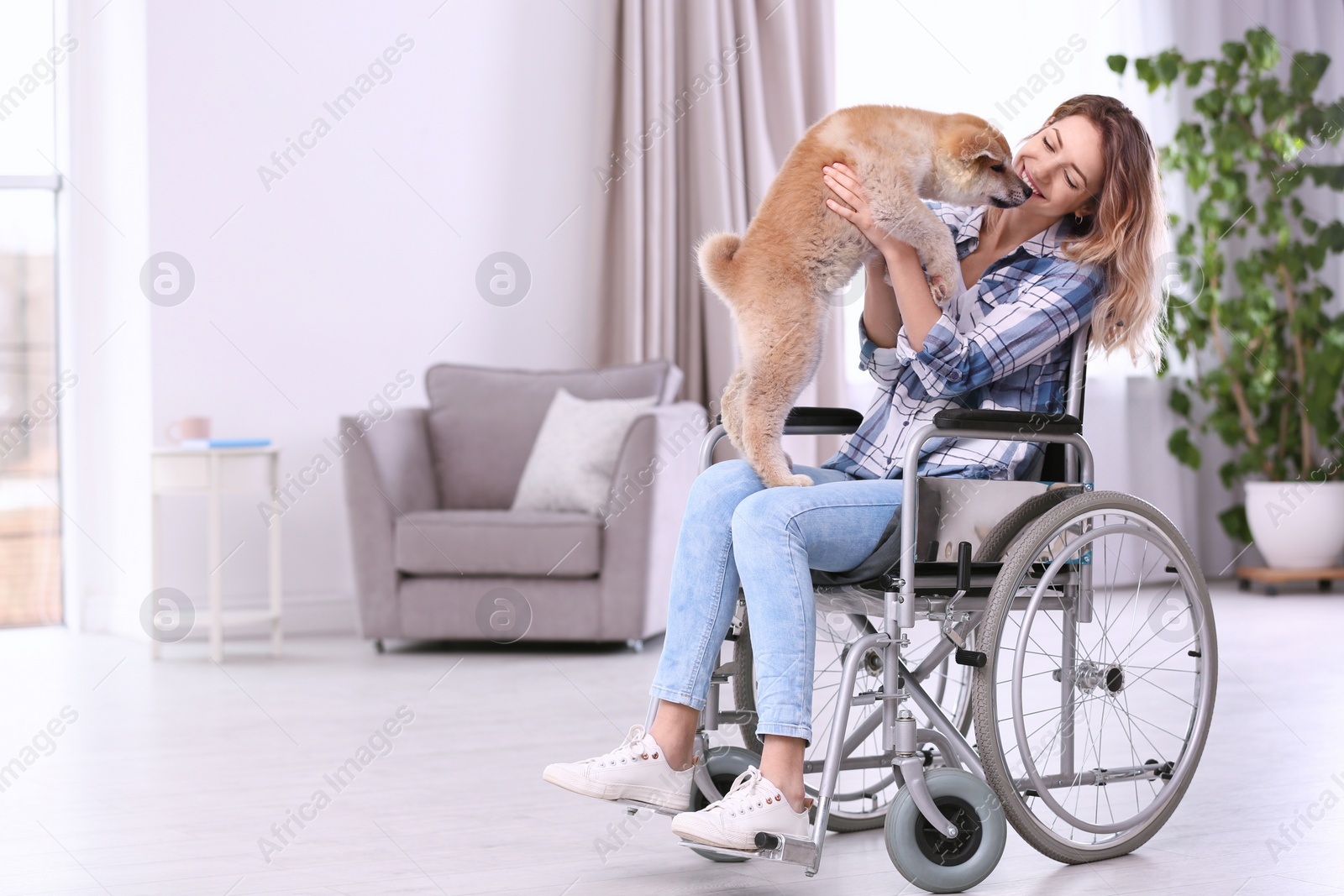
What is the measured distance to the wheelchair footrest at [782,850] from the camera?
148 cm

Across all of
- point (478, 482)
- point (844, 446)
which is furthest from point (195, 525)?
point (844, 446)

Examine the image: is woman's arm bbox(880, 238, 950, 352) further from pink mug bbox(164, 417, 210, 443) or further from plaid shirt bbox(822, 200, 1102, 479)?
pink mug bbox(164, 417, 210, 443)

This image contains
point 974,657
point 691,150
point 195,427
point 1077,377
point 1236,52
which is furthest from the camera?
point 1236,52

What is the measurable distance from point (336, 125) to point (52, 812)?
104 inches

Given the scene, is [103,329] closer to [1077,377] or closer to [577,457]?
[577,457]

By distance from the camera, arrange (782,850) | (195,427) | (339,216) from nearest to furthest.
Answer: (782,850)
(195,427)
(339,216)

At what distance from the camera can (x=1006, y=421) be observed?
166 cm

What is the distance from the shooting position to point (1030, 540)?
5.28ft

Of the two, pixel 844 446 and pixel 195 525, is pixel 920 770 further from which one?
pixel 195 525

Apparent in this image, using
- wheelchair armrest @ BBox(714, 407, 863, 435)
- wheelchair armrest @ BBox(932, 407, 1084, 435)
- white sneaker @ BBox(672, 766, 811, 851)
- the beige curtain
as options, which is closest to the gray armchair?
the beige curtain

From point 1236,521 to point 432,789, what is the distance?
394cm

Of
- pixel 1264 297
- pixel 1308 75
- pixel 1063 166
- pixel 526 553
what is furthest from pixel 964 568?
pixel 1308 75

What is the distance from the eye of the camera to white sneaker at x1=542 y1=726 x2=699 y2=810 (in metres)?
1.62

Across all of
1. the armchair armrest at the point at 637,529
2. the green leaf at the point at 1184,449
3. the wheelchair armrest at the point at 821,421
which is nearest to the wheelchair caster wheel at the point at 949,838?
the wheelchair armrest at the point at 821,421
